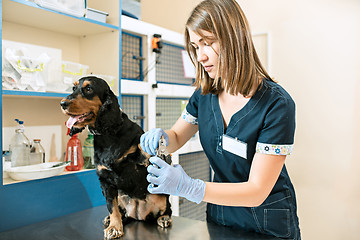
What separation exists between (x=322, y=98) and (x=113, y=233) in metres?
2.01

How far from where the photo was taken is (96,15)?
167 cm

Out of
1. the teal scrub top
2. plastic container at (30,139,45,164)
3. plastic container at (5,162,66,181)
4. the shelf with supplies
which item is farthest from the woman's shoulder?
plastic container at (30,139,45,164)

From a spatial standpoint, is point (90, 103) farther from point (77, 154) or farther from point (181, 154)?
Answer: point (181, 154)

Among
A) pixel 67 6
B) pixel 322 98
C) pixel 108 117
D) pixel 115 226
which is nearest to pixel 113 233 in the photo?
pixel 115 226

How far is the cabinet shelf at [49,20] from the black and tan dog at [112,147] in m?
0.60

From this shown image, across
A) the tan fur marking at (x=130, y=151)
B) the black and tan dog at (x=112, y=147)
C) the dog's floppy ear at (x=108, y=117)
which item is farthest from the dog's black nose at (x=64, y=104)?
the tan fur marking at (x=130, y=151)

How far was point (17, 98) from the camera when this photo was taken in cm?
163

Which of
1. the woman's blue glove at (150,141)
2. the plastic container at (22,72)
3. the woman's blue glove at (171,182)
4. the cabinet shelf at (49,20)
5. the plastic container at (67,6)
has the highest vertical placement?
the plastic container at (67,6)

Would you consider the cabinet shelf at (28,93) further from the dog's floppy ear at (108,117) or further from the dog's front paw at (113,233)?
the dog's front paw at (113,233)

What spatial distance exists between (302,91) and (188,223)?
1720 mm

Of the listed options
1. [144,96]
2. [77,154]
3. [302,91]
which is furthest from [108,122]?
[302,91]

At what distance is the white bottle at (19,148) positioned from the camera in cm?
146

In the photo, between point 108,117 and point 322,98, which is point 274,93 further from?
point 322,98

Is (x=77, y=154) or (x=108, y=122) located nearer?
(x=108, y=122)
